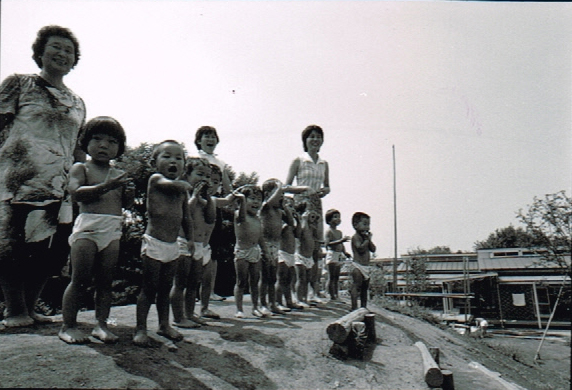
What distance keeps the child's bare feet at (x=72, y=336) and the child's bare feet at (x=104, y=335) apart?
0.29ft

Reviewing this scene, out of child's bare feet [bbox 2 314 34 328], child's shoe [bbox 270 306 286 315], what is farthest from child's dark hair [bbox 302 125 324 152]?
child's bare feet [bbox 2 314 34 328]

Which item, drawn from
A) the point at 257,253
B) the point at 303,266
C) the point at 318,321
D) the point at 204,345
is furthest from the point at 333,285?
the point at 204,345

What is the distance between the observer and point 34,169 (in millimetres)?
3838

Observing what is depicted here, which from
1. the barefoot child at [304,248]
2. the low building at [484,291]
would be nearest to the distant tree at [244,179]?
the low building at [484,291]

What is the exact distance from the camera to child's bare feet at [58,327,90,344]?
3377mm

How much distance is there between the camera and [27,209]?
379cm

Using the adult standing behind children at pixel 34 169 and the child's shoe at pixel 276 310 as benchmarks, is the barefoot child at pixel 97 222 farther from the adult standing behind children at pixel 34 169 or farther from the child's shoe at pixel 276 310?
the child's shoe at pixel 276 310

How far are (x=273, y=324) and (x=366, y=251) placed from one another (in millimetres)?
2219

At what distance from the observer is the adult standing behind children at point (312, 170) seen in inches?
286

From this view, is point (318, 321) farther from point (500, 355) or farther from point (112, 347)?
point (500, 355)

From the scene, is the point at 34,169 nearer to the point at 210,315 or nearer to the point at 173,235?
the point at 173,235

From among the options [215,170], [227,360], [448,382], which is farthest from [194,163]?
[448,382]

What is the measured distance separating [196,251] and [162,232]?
48.5 inches

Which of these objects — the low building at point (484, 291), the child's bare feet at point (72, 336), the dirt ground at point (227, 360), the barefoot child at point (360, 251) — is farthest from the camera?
the low building at point (484, 291)
